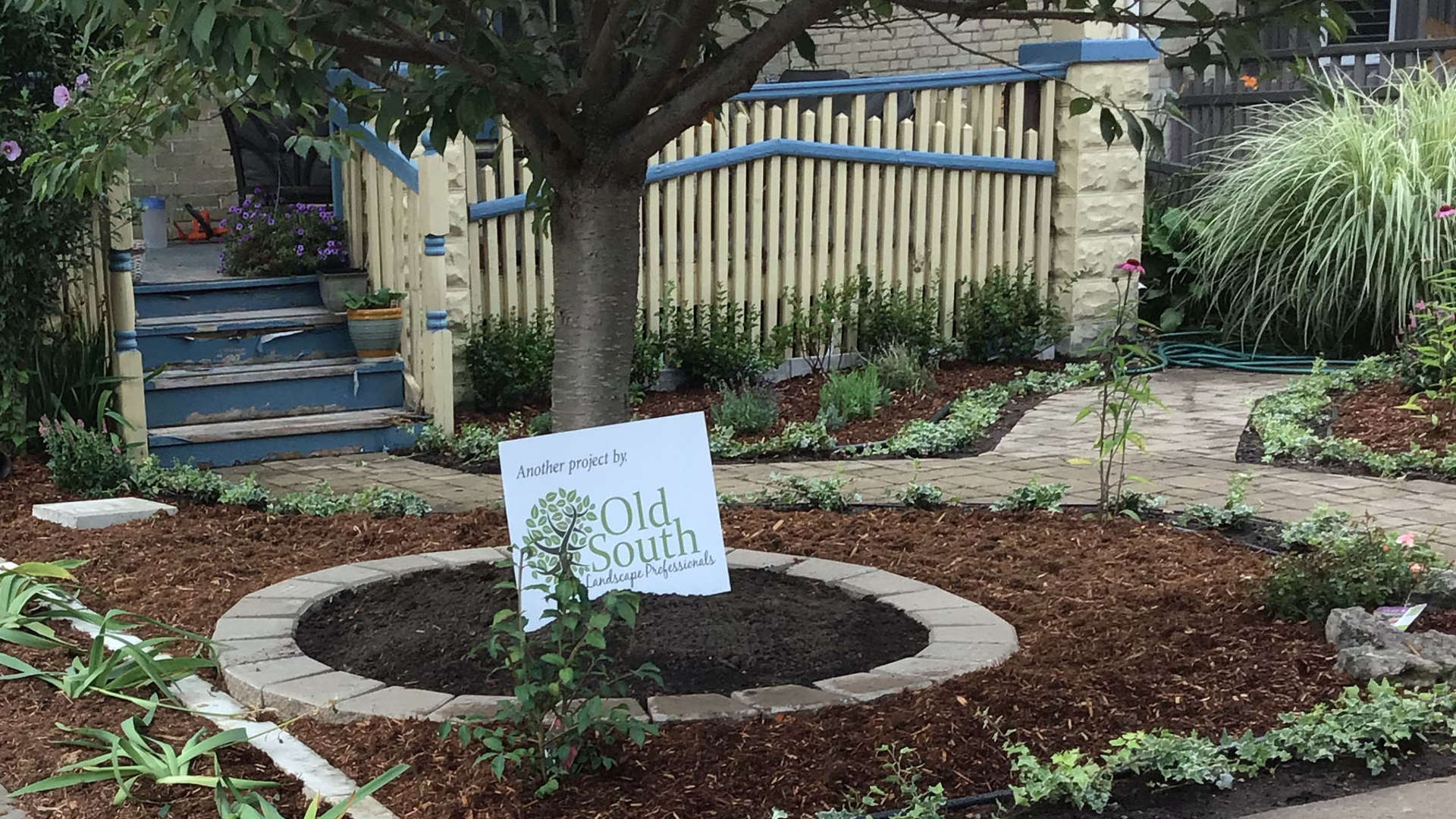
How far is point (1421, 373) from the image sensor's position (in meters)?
7.26

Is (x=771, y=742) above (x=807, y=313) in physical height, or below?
below

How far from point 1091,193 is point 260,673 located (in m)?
6.96

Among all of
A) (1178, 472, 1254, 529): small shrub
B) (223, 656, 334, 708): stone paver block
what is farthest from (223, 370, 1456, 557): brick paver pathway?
(223, 656, 334, 708): stone paver block

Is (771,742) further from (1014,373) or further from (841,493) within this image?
(1014,373)

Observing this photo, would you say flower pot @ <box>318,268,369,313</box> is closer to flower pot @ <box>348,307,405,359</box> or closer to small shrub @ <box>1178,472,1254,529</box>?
flower pot @ <box>348,307,405,359</box>

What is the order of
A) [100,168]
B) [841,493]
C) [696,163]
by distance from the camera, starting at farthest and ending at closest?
[696,163] → [841,493] → [100,168]

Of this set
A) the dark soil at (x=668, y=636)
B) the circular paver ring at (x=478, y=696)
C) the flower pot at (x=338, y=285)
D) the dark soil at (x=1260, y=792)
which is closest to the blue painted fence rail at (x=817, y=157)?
the flower pot at (x=338, y=285)

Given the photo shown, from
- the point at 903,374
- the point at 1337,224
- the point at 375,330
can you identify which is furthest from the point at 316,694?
the point at 1337,224

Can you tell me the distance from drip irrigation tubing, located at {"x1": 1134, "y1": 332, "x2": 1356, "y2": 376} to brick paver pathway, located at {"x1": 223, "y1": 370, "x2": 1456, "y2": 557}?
4.59 ft

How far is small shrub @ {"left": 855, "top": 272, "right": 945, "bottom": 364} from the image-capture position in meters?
8.74

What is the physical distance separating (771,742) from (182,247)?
800 cm

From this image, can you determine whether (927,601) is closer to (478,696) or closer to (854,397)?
(478,696)

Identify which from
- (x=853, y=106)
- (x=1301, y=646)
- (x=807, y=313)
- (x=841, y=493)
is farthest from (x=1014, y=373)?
(x=1301, y=646)

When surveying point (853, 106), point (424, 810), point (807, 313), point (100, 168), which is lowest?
point (424, 810)
